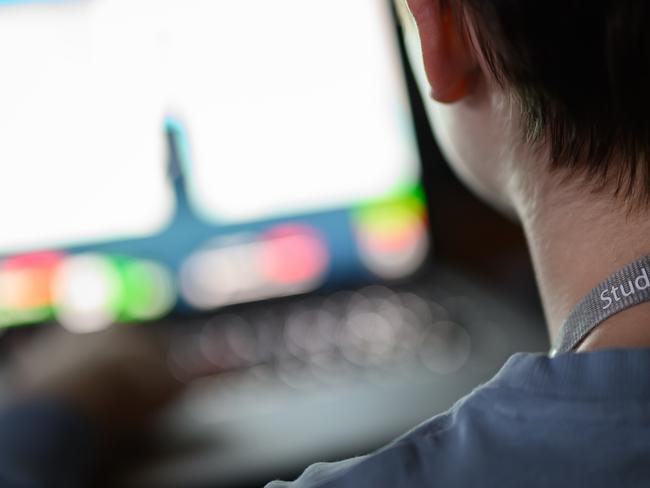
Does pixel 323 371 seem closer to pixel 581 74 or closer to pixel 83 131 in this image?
pixel 83 131

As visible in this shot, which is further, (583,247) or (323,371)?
(323,371)

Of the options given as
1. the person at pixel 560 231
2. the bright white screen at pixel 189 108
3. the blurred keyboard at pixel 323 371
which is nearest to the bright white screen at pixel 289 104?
the bright white screen at pixel 189 108

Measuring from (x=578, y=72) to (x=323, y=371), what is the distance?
0.69 metres

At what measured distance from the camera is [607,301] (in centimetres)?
47

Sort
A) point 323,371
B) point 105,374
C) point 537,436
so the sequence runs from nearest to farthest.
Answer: point 537,436 → point 105,374 → point 323,371

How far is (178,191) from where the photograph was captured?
1.16 metres

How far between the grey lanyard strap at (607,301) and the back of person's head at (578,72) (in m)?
0.04

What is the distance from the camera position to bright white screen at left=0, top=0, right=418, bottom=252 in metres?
1.14

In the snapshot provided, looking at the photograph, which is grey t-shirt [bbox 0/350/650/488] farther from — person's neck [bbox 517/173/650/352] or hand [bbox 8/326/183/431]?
hand [bbox 8/326/183/431]

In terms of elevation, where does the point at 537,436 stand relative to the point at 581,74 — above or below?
below

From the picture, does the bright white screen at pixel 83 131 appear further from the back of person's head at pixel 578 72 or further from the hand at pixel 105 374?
the back of person's head at pixel 578 72

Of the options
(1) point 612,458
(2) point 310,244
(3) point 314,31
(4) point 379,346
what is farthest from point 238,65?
(1) point 612,458

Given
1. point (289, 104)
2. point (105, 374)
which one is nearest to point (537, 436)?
point (105, 374)

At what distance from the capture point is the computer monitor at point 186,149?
1.14 metres
